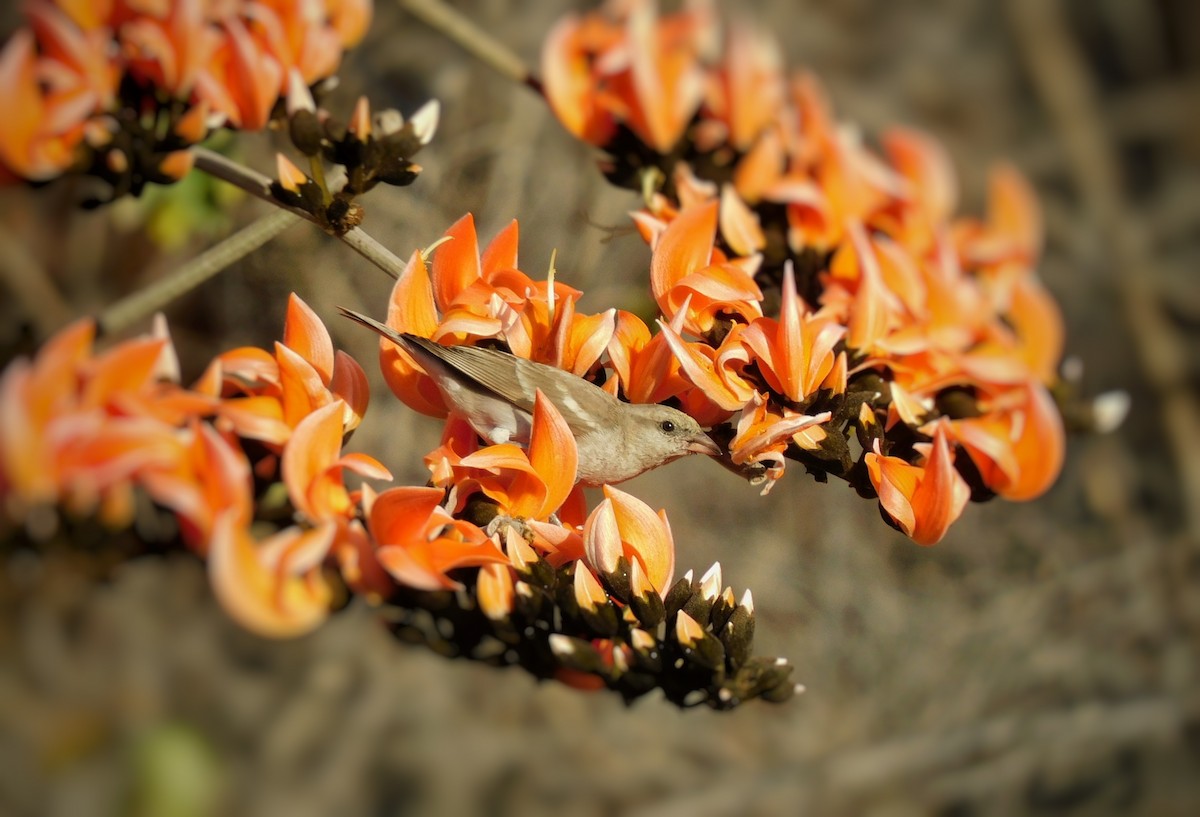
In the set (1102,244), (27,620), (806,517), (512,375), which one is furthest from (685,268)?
(1102,244)

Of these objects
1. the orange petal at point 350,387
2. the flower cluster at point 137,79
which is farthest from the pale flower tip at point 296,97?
the orange petal at point 350,387

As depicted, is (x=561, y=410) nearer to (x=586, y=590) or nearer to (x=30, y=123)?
(x=586, y=590)

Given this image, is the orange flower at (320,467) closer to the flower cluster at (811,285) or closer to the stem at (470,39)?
the flower cluster at (811,285)

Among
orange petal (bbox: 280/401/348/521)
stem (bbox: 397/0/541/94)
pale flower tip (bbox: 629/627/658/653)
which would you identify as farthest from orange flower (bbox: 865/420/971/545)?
stem (bbox: 397/0/541/94)

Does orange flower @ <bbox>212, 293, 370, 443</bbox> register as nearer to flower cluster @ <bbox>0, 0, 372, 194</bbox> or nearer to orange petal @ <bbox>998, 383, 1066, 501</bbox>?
flower cluster @ <bbox>0, 0, 372, 194</bbox>

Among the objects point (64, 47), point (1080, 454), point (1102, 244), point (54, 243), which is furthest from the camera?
point (1102, 244)

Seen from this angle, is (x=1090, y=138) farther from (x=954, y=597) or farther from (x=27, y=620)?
(x=27, y=620)
